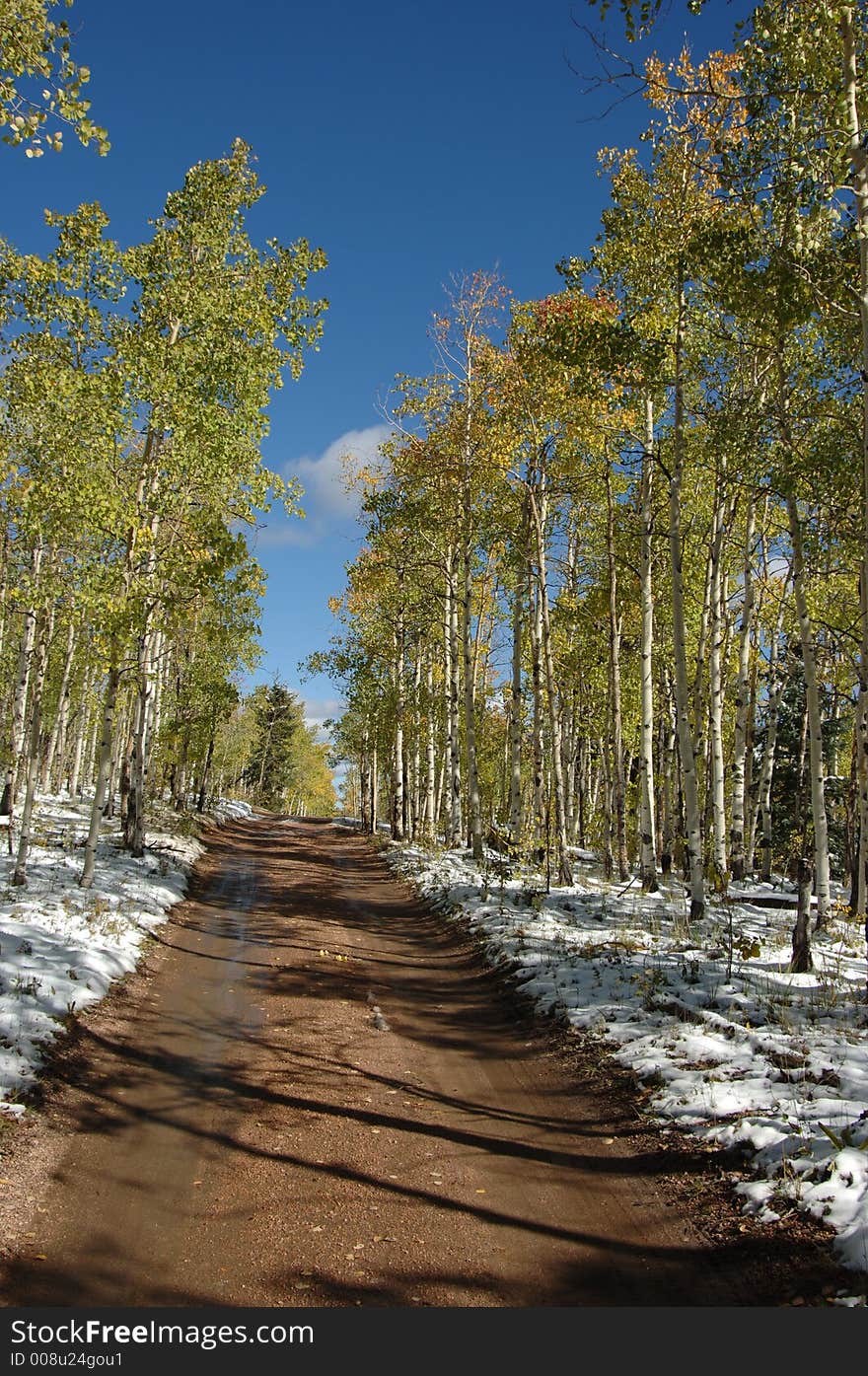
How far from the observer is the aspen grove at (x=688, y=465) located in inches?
382

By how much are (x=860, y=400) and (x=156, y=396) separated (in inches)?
497

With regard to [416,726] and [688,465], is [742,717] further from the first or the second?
[416,726]

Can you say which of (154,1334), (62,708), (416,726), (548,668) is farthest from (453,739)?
(154,1334)

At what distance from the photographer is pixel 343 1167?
6168mm

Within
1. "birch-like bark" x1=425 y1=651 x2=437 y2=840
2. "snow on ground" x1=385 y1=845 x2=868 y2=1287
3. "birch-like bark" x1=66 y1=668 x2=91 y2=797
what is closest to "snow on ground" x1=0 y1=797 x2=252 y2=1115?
"snow on ground" x1=385 y1=845 x2=868 y2=1287

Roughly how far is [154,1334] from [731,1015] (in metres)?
5.92

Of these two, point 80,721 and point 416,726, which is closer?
point 416,726

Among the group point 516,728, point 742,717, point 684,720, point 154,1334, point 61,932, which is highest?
point 742,717

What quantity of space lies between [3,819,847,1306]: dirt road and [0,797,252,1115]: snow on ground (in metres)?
0.37

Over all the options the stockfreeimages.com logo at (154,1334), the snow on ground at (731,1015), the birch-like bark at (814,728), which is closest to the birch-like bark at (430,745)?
the snow on ground at (731,1015)

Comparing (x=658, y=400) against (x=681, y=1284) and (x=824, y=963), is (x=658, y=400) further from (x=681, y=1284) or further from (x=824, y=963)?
(x=681, y=1284)

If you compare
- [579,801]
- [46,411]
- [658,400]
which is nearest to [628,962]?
[658,400]

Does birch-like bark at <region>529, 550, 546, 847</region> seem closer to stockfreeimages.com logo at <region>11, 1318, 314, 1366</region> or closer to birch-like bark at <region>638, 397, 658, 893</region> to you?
birch-like bark at <region>638, 397, 658, 893</region>

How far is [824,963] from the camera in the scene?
1012cm
